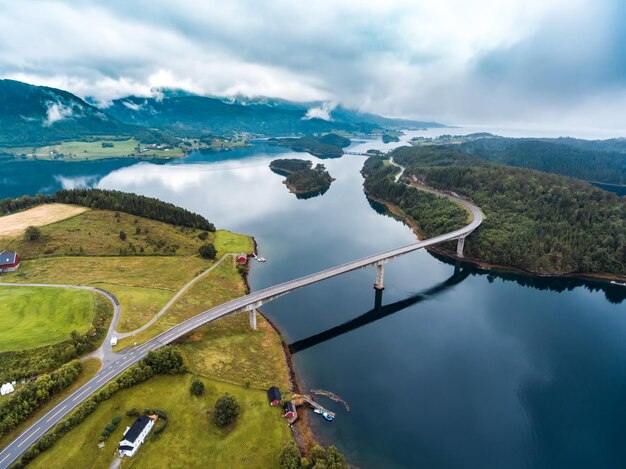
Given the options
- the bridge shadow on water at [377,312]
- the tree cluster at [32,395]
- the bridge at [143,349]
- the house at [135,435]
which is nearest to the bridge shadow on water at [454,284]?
the bridge shadow on water at [377,312]

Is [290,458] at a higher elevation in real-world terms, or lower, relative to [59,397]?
lower

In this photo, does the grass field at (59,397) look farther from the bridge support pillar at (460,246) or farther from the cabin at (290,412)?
the bridge support pillar at (460,246)

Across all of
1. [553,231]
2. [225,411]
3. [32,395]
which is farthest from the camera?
[553,231]

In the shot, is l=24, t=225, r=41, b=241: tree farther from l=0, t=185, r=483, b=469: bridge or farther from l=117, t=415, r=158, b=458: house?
l=117, t=415, r=158, b=458: house

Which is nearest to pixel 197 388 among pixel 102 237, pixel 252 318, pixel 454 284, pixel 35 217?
pixel 252 318

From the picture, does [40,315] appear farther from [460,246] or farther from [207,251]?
[460,246]

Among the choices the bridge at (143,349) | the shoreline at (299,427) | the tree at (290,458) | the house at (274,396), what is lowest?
the shoreline at (299,427)
